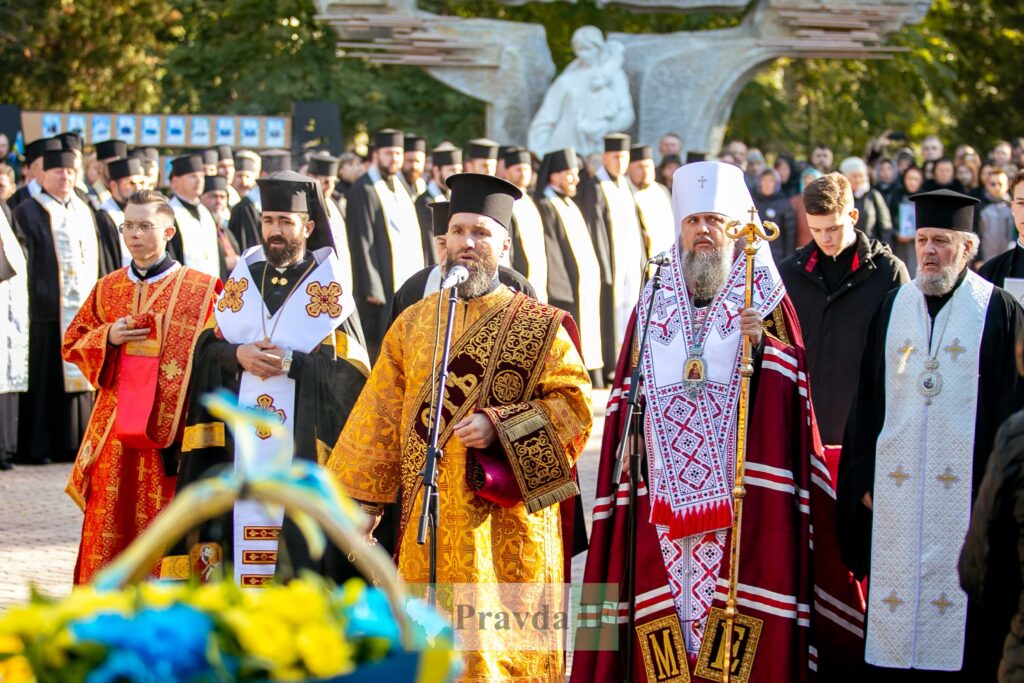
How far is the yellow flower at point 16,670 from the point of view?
2151 millimetres

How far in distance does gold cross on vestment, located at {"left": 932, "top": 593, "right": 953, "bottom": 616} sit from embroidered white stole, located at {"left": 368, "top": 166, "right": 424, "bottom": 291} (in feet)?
28.1

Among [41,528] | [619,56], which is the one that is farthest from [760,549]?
[619,56]

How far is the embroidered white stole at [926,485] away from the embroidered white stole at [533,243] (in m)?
8.30

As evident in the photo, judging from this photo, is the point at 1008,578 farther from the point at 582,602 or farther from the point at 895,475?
the point at 582,602

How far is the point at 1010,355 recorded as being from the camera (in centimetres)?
562

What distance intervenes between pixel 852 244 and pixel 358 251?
23.5ft

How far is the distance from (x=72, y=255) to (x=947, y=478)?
8.12 meters

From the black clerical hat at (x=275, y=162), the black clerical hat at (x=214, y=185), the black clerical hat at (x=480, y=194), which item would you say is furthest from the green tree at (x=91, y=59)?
the black clerical hat at (x=480, y=194)

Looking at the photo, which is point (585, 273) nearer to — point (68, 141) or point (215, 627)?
point (68, 141)

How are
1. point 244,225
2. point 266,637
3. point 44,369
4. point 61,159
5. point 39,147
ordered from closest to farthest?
point 266,637
point 61,159
point 44,369
point 39,147
point 244,225

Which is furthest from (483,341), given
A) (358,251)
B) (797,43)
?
(797,43)

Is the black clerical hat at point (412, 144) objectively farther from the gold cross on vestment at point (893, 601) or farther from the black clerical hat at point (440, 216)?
the gold cross on vestment at point (893, 601)

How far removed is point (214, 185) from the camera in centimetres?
1402

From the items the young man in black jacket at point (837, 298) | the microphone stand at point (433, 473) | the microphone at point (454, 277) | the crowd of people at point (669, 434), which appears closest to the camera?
the microphone stand at point (433, 473)
